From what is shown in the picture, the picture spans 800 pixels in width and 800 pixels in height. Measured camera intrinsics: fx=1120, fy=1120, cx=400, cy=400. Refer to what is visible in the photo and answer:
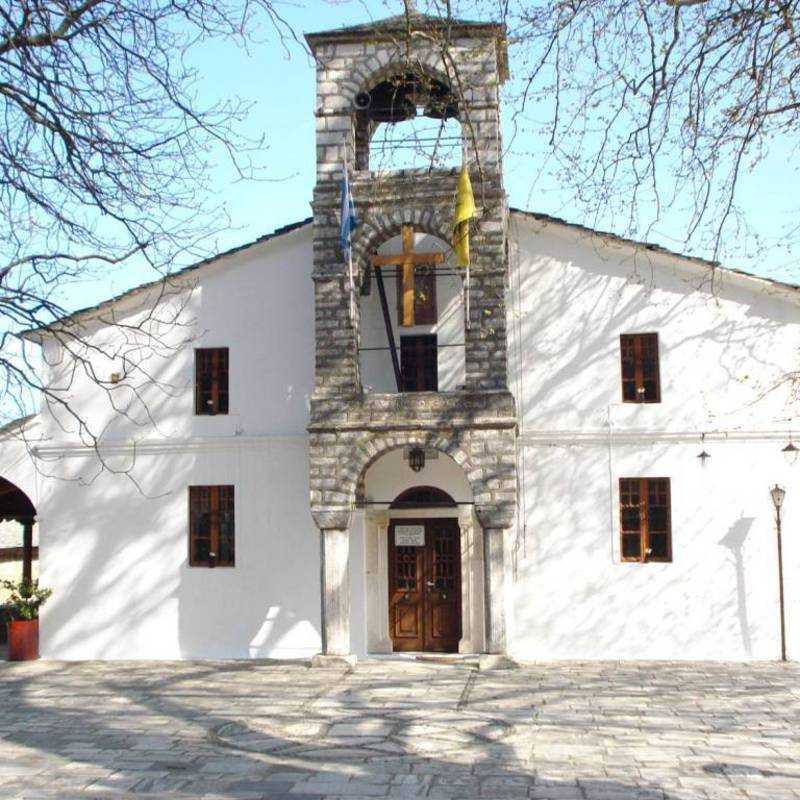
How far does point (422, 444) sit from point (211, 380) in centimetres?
416

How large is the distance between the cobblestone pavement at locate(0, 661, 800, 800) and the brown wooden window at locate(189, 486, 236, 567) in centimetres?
176

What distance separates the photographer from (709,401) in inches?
686

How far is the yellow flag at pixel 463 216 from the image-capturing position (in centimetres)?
1560

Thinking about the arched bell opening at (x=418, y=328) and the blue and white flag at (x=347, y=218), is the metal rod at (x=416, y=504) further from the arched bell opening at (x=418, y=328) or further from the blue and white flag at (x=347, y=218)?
the blue and white flag at (x=347, y=218)

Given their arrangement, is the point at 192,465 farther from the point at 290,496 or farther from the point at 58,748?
the point at 58,748

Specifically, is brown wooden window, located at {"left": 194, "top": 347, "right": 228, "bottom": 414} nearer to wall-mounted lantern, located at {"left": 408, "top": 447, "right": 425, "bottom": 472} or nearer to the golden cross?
wall-mounted lantern, located at {"left": 408, "top": 447, "right": 425, "bottom": 472}

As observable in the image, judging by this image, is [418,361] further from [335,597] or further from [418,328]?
[335,597]

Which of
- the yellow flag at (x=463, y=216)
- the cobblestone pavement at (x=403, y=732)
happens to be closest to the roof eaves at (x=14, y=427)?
the cobblestone pavement at (x=403, y=732)

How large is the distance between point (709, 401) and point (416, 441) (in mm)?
4709

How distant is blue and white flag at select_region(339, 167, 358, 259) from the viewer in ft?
53.9

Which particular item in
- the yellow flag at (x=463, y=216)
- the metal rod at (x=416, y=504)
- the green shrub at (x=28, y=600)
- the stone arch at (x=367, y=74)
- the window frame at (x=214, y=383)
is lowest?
the green shrub at (x=28, y=600)

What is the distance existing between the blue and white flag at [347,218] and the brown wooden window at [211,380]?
3.16m

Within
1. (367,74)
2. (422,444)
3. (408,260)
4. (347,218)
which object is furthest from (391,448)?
(367,74)

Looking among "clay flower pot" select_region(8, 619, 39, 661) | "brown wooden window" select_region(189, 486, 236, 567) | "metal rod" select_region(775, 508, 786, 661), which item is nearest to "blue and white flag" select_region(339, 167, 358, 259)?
"brown wooden window" select_region(189, 486, 236, 567)
